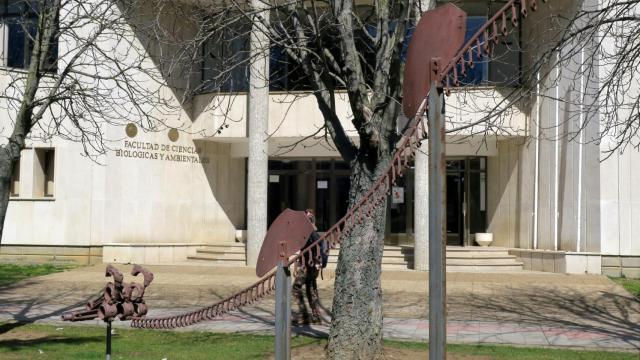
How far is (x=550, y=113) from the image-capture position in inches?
874

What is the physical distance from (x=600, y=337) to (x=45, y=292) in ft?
38.9

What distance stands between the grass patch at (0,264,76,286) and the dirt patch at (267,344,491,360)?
11.3 meters

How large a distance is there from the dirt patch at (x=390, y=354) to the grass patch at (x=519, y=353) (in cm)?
11

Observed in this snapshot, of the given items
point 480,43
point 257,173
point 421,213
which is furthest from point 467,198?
point 480,43

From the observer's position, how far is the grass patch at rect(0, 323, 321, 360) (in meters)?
9.83

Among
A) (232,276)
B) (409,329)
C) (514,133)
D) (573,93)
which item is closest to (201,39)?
(409,329)

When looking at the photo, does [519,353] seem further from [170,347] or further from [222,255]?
[222,255]

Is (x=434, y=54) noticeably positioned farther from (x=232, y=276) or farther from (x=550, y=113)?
(x=550, y=113)

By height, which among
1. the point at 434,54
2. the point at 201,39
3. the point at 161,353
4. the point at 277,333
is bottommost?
the point at 161,353

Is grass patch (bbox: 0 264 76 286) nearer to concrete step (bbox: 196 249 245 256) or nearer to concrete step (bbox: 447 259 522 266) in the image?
concrete step (bbox: 196 249 245 256)

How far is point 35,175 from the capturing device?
76.9 feet

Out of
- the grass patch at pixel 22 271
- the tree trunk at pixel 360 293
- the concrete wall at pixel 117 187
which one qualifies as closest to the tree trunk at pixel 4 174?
the tree trunk at pixel 360 293

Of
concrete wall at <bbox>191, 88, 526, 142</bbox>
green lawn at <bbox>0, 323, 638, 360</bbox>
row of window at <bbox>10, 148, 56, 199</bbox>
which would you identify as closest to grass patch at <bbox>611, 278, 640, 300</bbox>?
concrete wall at <bbox>191, 88, 526, 142</bbox>

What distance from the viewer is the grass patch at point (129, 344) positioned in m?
9.83
